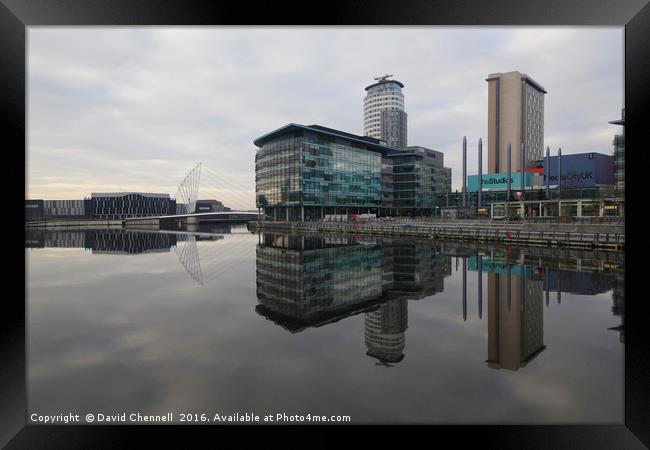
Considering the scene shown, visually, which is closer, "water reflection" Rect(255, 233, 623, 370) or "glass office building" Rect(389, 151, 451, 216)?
"water reflection" Rect(255, 233, 623, 370)

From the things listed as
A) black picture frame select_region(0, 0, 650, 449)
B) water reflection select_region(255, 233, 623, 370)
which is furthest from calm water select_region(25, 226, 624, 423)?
black picture frame select_region(0, 0, 650, 449)

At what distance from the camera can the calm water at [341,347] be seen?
6.71 m

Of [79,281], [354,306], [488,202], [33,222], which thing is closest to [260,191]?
[488,202]

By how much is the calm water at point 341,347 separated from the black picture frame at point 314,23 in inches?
75.4

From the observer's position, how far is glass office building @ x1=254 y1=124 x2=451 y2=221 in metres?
92.6

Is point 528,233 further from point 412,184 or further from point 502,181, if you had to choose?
point 412,184

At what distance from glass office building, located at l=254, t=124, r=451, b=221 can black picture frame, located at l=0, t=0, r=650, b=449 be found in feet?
285

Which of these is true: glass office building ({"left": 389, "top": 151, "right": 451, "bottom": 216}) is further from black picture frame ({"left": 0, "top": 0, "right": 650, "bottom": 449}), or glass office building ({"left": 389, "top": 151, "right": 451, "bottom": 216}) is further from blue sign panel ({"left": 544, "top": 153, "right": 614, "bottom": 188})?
black picture frame ({"left": 0, "top": 0, "right": 650, "bottom": 449})

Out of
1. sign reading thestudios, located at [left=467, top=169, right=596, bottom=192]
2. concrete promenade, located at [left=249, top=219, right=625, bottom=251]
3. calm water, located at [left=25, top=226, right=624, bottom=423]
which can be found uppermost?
sign reading thestudios, located at [left=467, top=169, right=596, bottom=192]

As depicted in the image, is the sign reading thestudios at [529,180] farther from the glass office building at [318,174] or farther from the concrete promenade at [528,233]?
the concrete promenade at [528,233]

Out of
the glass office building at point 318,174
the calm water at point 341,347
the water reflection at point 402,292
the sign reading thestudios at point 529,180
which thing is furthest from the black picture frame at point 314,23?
the sign reading thestudios at point 529,180

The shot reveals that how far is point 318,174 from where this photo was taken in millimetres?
95250

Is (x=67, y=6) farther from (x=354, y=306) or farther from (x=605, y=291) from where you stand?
(x=605, y=291)

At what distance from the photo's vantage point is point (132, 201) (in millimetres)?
160750
